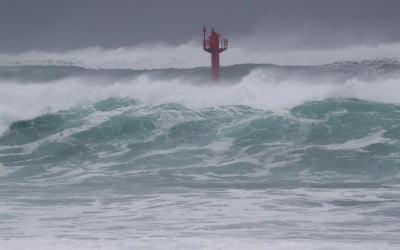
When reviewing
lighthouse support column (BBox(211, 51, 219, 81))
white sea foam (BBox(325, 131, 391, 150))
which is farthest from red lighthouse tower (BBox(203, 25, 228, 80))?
white sea foam (BBox(325, 131, 391, 150))

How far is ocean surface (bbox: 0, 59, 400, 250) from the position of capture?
747cm

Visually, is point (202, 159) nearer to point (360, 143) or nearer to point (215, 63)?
point (360, 143)

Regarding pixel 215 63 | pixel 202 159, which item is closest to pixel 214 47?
pixel 215 63

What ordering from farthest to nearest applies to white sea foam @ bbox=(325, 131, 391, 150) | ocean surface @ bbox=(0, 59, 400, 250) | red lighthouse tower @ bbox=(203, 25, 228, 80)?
red lighthouse tower @ bbox=(203, 25, 228, 80), white sea foam @ bbox=(325, 131, 391, 150), ocean surface @ bbox=(0, 59, 400, 250)

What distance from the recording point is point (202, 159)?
14.2 metres

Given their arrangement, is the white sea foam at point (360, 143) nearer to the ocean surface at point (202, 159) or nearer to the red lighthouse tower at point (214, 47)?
the ocean surface at point (202, 159)

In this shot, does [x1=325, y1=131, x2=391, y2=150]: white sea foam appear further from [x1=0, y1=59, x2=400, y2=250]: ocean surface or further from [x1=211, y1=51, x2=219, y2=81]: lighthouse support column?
[x1=211, y1=51, x2=219, y2=81]: lighthouse support column

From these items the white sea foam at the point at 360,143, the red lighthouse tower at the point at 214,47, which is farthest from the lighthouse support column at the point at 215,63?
the white sea foam at the point at 360,143

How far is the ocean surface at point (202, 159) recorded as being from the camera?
7.47 metres

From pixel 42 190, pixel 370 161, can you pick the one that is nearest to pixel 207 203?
pixel 42 190

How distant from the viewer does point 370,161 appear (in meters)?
13.3

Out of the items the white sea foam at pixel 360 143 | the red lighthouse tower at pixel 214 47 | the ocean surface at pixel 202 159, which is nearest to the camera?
the ocean surface at pixel 202 159

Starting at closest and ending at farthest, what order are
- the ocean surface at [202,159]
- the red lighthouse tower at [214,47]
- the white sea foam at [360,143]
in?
the ocean surface at [202,159]
the white sea foam at [360,143]
the red lighthouse tower at [214,47]

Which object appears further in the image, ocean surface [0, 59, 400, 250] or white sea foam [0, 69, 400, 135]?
white sea foam [0, 69, 400, 135]
